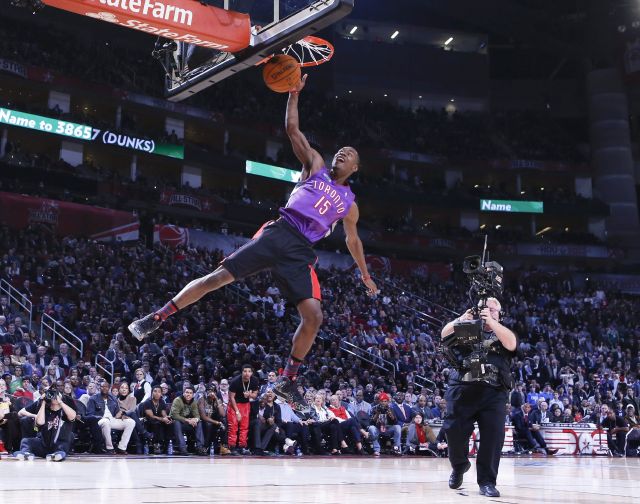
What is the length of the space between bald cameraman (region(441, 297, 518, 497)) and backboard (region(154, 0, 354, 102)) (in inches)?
136

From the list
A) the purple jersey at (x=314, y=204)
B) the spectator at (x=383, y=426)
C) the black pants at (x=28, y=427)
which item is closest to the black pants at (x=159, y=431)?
the black pants at (x=28, y=427)

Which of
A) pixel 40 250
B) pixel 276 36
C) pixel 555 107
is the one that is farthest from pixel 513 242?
pixel 276 36

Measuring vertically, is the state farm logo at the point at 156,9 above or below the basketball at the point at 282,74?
above

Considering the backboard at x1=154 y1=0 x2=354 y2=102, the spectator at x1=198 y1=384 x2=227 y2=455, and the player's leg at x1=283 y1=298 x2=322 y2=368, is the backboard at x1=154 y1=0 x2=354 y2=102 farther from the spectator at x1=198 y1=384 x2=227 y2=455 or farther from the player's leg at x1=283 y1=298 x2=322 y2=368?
the spectator at x1=198 y1=384 x2=227 y2=455

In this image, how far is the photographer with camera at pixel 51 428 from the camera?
37.0 feet

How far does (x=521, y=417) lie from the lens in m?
18.7

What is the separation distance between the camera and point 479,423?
270 inches

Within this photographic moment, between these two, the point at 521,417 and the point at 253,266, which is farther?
the point at 521,417

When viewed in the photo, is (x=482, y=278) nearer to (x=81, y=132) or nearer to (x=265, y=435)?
(x=265, y=435)

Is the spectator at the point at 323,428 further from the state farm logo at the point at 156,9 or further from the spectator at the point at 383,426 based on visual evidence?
the state farm logo at the point at 156,9

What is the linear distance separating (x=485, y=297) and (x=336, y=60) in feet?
130

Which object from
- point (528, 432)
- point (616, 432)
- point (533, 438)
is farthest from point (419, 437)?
point (616, 432)

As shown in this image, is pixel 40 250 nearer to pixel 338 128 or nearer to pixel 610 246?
pixel 338 128

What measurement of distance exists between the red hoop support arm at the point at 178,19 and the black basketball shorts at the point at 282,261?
9.18 ft
